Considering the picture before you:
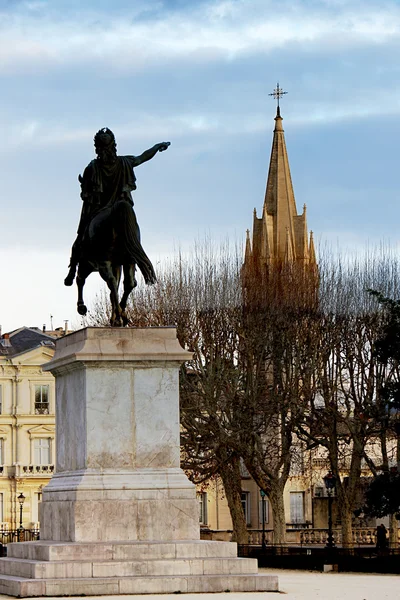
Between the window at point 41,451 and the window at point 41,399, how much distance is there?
1.56m

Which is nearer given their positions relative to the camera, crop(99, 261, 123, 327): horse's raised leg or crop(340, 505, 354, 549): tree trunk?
crop(99, 261, 123, 327): horse's raised leg

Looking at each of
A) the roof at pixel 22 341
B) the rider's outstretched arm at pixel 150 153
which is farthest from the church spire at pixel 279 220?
the rider's outstretched arm at pixel 150 153

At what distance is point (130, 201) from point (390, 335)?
24421 mm

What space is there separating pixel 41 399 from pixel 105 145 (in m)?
61.0

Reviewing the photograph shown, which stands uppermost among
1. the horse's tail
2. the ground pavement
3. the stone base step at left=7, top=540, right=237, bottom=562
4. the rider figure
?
the rider figure

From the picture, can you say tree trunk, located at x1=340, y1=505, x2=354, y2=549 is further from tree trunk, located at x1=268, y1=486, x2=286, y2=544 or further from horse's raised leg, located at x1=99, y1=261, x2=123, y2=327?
horse's raised leg, located at x1=99, y1=261, x2=123, y2=327

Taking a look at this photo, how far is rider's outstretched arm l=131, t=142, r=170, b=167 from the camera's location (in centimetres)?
2619

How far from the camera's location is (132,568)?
74.0ft

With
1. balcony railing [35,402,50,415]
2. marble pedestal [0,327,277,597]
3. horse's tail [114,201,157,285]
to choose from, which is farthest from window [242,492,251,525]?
marble pedestal [0,327,277,597]

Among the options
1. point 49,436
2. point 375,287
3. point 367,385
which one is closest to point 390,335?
point 367,385

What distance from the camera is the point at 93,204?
26.0m

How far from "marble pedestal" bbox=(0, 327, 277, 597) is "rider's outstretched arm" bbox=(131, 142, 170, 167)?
3.24 metres

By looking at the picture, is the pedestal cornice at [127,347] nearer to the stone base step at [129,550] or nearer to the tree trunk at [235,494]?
the stone base step at [129,550]

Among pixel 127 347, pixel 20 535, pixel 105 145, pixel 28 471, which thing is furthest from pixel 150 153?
pixel 28 471
